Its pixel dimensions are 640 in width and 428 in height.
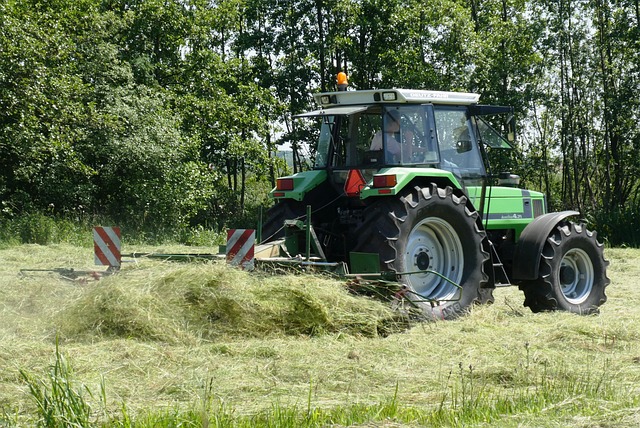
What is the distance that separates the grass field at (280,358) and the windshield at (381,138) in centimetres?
170

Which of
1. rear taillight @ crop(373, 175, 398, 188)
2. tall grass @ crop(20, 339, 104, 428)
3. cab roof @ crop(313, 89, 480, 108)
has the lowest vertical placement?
tall grass @ crop(20, 339, 104, 428)

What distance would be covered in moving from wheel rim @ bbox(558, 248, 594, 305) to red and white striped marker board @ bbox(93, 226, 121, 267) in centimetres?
489

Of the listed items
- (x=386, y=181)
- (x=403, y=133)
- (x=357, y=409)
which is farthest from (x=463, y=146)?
(x=357, y=409)

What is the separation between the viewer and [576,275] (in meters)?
9.51

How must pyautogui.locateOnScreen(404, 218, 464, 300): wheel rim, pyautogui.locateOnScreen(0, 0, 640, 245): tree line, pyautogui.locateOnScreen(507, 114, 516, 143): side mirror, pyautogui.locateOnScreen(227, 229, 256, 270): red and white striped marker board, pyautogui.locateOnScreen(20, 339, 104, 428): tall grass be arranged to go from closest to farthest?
pyautogui.locateOnScreen(20, 339, 104, 428): tall grass → pyautogui.locateOnScreen(227, 229, 256, 270): red and white striped marker board → pyautogui.locateOnScreen(404, 218, 464, 300): wheel rim → pyautogui.locateOnScreen(507, 114, 516, 143): side mirror → pyautogui.locateOnScreen(0, 0, 640, 245): tree line

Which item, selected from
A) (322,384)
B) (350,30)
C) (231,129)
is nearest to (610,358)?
(322,384)

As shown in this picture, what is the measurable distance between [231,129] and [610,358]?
21298 millimetres

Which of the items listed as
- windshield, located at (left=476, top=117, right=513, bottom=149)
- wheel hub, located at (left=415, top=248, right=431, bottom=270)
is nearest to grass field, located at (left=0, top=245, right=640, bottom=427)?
wheel hub, located at (left=415, top=248, right=431, bottom=270)

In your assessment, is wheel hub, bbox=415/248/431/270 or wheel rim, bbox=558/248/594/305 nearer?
wheel hub, bbox=415/248/431/270

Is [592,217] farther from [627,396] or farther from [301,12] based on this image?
[627,396]

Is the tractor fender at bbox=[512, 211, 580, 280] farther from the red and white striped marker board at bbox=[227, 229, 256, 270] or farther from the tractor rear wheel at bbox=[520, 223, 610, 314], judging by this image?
the red and white striped marker board at bbox=[227, 229, 256, 270]

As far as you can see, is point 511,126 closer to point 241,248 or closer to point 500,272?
point 500,272

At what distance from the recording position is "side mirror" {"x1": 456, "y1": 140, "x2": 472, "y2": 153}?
29.8ft

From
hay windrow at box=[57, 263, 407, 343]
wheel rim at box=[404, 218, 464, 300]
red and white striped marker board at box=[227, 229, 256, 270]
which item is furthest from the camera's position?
wheel rim at box=[404, 218, 464, 300]
